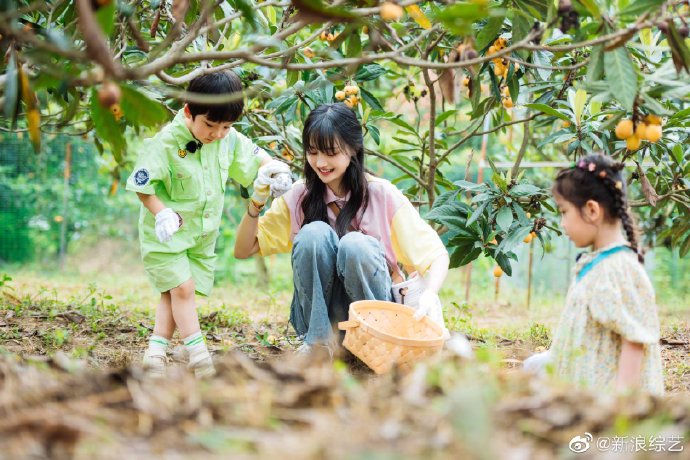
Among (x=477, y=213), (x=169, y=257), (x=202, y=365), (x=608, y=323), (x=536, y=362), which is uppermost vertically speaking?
(x=477, y=213)

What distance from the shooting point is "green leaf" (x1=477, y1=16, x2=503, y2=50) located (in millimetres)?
2334

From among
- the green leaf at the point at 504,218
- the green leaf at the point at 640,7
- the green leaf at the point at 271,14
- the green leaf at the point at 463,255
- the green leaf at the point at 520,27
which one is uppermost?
the green leaf at the point at 271,14

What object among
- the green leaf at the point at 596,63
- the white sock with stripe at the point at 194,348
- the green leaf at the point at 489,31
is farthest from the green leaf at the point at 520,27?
the white sock with stripe at the point at 194,348

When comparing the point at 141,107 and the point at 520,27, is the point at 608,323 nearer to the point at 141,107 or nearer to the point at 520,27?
the point at 520,27

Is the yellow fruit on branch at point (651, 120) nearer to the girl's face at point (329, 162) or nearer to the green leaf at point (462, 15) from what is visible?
the green leaf at point (462, 15)

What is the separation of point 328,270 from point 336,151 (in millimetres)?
424

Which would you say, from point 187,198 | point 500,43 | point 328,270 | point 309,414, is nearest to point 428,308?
point 328,270

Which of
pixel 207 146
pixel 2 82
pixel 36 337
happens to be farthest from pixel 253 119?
pixel 2 82

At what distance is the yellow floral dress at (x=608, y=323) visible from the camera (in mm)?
1773

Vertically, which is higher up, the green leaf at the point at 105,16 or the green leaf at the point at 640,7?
the green leaf at the point at 640,7

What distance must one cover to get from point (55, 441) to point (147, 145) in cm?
173

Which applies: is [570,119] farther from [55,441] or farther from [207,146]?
[55,441]

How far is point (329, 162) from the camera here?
2.60m

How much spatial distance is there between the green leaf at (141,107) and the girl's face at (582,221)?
107cm
